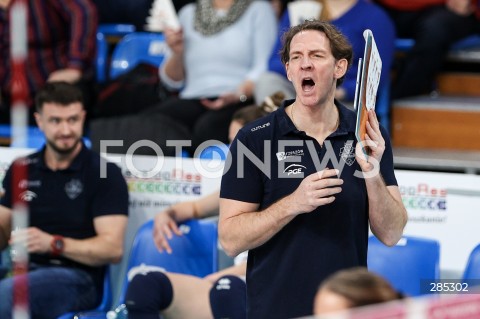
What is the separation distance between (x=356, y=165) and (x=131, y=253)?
1.93 meters

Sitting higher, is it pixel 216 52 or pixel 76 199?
pixel 216 52

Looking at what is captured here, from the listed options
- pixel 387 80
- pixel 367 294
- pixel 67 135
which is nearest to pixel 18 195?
pixel 67 135

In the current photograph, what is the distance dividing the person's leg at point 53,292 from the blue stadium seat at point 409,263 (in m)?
1.40

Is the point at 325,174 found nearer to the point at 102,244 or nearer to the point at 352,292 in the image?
the point at 352,292

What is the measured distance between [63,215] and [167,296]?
91 centimetres

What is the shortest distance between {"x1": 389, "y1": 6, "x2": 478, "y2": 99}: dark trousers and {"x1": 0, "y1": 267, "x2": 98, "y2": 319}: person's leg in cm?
282

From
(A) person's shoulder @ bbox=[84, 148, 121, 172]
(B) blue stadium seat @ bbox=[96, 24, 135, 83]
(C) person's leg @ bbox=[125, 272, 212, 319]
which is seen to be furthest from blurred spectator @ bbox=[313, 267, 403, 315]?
(B) blue stadium seat @ bbox=[96, 24, 135, 83]

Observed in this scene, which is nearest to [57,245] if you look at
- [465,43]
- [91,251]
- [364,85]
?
[91,251]

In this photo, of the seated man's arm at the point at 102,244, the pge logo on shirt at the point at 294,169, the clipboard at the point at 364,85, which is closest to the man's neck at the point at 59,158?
the seated man's arm at the point at 102,244

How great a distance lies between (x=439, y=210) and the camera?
517 centimetres

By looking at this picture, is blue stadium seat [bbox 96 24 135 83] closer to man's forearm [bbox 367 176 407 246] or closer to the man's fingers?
man's forearm [bbox 367 176 407 246]

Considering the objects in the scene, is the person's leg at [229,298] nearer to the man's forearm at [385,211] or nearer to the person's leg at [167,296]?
the person's leg at [167,296]

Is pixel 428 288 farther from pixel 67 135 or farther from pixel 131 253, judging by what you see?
pixel 67 135

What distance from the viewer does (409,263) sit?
491 cm
